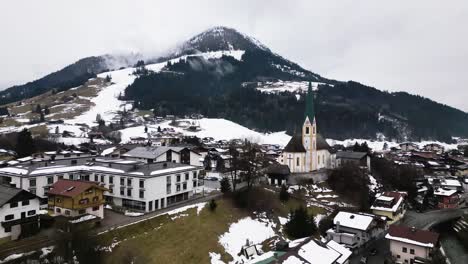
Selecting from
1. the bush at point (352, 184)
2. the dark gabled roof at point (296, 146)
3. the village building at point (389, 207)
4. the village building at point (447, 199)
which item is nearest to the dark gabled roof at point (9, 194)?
the dark gabled roof at point (296, 146)

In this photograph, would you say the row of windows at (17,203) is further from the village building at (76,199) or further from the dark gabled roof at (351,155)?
the dark gabled roof at (351,155)

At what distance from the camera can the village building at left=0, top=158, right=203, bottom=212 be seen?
3988 centimetres

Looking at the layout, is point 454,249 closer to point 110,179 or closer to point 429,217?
point 429,217

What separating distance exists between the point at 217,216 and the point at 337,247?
13372mm

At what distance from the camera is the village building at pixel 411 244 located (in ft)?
120

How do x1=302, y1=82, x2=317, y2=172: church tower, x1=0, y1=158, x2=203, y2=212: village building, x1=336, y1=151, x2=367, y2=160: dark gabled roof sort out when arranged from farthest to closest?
x1=336, y1=151, x2=367, y2=160: dark gabled roof < x1=302, y1=82, x2=317, y2=172: church tower < x1=0, y1=158, x2=203, y2=212: village building

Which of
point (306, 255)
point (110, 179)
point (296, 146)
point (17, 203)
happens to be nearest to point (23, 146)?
point (110, 179)

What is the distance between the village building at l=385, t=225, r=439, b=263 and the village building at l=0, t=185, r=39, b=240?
3570 cm

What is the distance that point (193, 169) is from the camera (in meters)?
46.6

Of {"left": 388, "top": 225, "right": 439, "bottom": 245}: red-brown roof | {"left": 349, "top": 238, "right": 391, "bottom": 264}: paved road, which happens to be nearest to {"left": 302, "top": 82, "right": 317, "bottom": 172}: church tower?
{"left": 349, "top": 238, "right": 391, "bottom": 264}: paved road

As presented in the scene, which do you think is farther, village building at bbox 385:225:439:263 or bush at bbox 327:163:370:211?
bush at bbox 327:163:370:211

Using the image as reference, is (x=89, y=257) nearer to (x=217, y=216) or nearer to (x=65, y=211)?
(x=65, y=211)

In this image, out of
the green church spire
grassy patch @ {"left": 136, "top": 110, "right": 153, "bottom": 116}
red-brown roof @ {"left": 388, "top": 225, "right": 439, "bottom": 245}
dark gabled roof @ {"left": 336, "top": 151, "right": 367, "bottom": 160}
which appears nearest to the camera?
red-brown roof @ {"left": 388, "top": 225, "right": 439, "bottom": 245}

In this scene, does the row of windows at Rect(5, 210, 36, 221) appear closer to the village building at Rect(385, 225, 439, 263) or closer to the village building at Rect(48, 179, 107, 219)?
the village building at Rect(48, 179, 107, 219)
